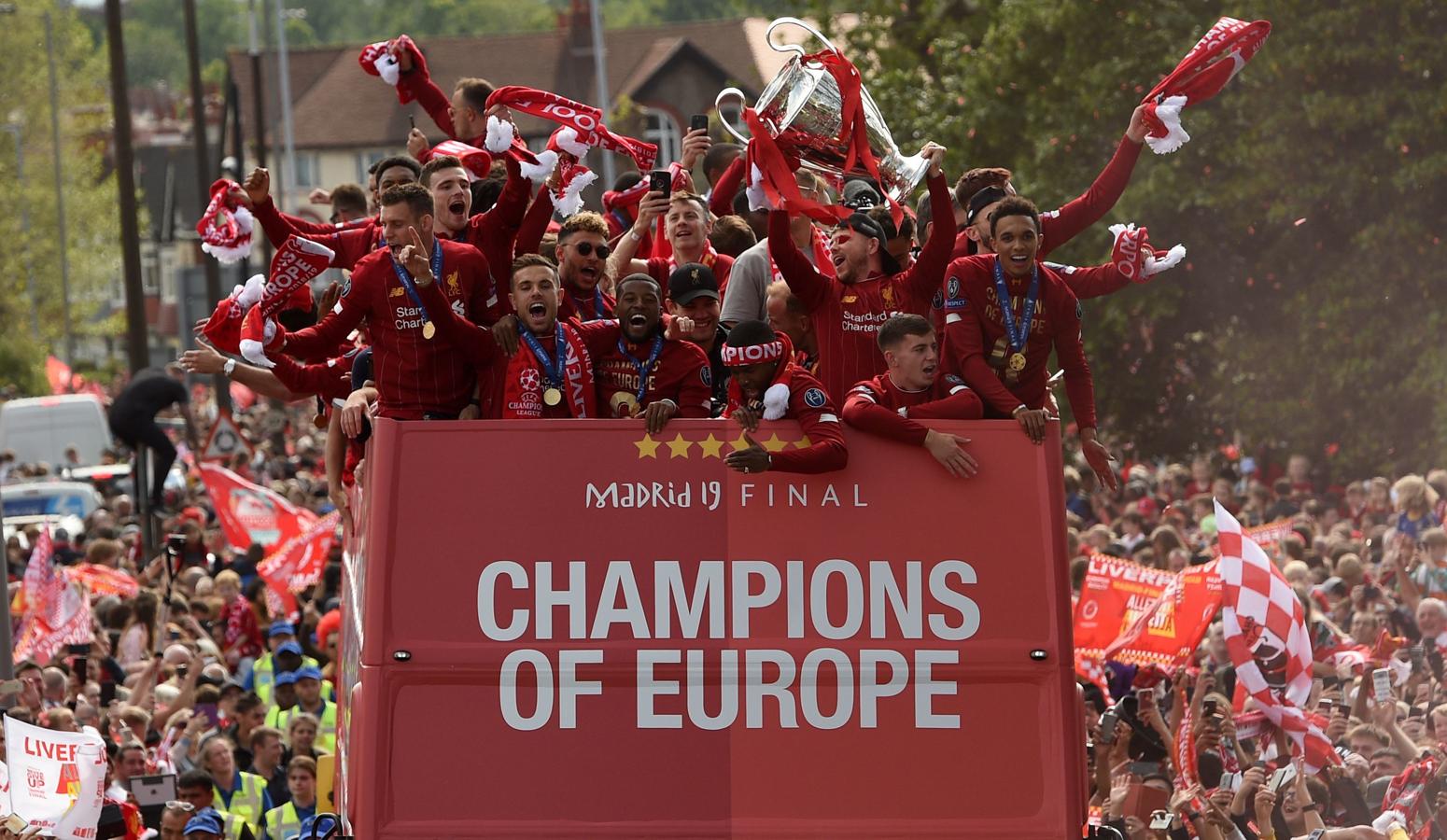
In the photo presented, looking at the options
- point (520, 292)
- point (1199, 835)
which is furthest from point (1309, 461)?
point (520, 292)

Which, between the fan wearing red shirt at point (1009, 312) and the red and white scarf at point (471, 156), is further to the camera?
the red and white scarf at point (471, 156)

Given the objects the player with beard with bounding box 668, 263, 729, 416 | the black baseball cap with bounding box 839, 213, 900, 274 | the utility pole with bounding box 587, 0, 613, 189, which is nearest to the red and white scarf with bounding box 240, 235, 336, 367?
the player with beard with bounding box 668, 263, 729, 416

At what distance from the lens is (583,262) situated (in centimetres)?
903

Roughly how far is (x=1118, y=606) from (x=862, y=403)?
7.22 meters

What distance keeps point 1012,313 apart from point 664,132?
70533 millimetres

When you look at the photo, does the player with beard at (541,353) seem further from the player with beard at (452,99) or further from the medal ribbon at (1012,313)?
the player with beard at (452,99)

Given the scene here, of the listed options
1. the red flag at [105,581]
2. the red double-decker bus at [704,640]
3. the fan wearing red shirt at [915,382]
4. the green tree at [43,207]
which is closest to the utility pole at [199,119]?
the red flag at [105,581]

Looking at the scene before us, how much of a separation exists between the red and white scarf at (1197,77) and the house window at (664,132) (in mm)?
65493

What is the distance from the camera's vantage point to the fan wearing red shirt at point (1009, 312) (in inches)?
324

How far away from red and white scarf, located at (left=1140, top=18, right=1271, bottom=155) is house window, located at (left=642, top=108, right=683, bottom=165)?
2578 inches

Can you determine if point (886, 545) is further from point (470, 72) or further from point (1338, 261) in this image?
point (470, 72)

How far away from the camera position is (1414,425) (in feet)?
76.2

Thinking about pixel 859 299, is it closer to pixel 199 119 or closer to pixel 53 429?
pixel 199 119

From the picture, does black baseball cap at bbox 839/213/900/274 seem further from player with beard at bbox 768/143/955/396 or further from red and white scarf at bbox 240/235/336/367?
red and white scarf at bbox 240/235/336/367
